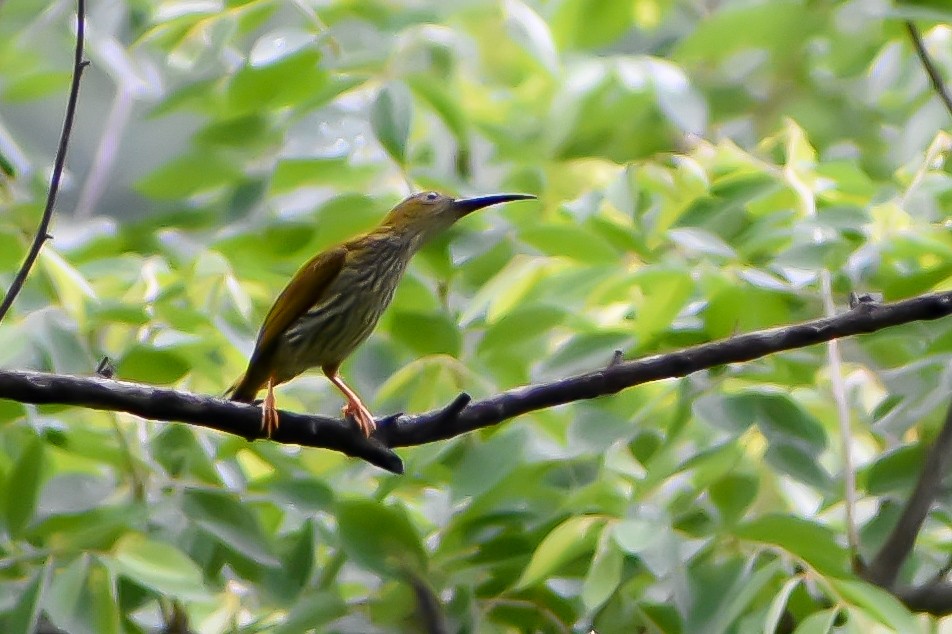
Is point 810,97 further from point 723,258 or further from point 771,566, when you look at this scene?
point 771,566

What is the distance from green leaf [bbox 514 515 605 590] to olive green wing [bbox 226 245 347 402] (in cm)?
110

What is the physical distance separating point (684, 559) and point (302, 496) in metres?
0.78

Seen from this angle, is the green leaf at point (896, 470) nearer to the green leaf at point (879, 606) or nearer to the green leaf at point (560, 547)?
the green leaf at point (879, 606)

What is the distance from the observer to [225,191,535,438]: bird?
3.18 meters

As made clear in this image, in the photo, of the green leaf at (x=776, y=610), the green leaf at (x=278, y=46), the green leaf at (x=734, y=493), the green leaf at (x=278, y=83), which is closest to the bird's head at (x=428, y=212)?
the green leaf at (x=278, y=83)

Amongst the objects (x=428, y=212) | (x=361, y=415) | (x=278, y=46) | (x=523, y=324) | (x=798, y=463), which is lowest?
(x=361, y=415)

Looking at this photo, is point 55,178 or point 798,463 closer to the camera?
point 55,178

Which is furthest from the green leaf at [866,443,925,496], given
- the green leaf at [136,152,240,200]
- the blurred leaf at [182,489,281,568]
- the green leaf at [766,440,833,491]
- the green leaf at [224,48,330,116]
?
the green leaf at [136,152,240,200]

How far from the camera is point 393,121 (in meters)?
2.87

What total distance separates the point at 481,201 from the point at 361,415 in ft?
2.22

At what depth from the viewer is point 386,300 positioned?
3.16 metres

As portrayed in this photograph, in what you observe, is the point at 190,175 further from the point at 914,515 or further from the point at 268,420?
the point at 914,515

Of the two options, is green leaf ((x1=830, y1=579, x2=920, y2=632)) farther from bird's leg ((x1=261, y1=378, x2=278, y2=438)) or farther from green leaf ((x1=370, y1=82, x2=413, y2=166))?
green leaf ((x1=370, y1=82, x2=413, y2=166))

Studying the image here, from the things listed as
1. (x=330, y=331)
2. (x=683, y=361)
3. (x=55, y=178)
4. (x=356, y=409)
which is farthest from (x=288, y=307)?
(x=683, y=361)
